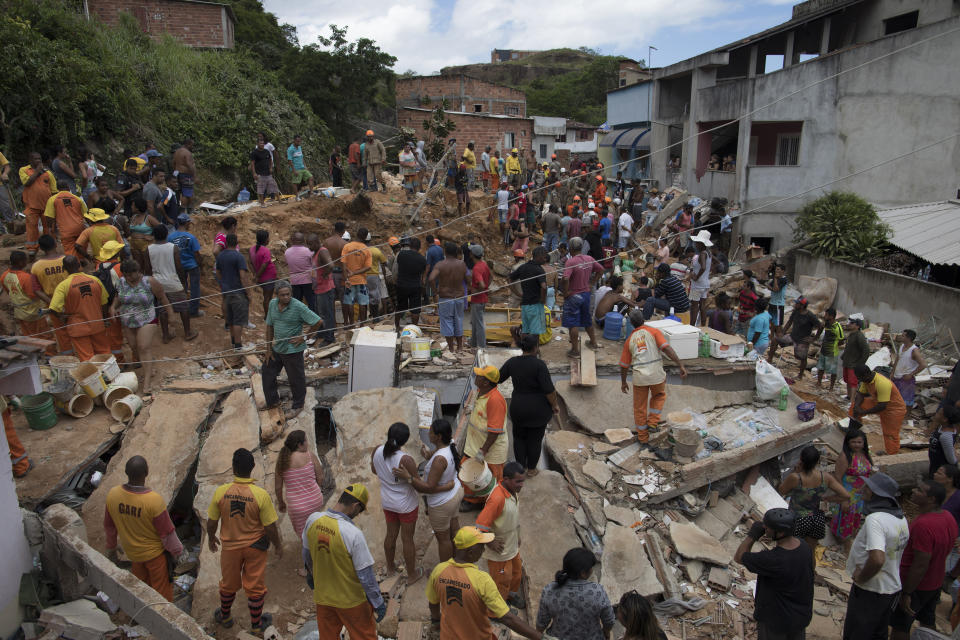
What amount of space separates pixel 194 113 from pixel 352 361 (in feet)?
38.1

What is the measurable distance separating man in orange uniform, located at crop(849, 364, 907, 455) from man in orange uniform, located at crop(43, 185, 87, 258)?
419 inches

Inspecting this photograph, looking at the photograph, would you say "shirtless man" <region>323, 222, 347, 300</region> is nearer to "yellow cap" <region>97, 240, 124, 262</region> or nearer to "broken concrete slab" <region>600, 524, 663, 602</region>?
"yellow cap" <region>97, 240, 124, 262</region>

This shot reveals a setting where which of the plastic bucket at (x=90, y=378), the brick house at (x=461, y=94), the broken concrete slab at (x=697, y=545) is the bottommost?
the broken concrete slab at (x=697, y=545)

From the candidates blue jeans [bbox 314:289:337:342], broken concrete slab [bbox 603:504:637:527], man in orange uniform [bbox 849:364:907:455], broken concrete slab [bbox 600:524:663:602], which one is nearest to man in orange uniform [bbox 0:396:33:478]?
blue jeans [bbox 314:289:337:342]

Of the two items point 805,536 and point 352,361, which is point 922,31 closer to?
point 805,536

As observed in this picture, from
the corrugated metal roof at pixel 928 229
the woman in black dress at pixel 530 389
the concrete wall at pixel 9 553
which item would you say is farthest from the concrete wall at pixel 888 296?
the concrete wall at pixel 9 553

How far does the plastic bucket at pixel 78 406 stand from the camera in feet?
24.0

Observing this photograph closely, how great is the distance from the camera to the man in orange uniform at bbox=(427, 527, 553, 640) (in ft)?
12.4

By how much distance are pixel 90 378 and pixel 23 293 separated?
4.75 ft

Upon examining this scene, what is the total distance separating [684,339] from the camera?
8.95 meters

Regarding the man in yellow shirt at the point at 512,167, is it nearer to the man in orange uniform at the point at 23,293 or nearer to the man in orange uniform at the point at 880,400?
the man in orange uniform at the point at 880,400

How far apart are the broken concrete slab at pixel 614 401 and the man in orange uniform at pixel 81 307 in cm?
598

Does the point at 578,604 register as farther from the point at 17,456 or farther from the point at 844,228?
the point at 844,228

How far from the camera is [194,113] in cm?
1645
